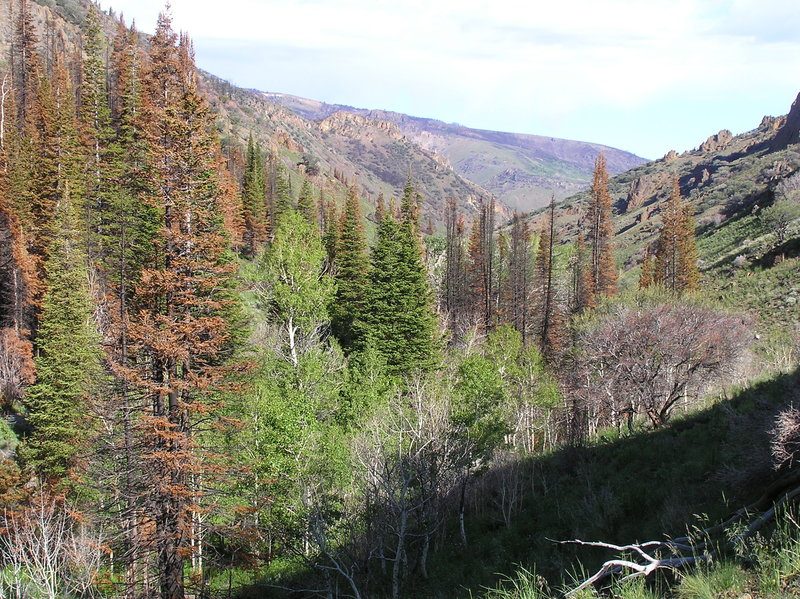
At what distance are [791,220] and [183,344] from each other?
194 ft

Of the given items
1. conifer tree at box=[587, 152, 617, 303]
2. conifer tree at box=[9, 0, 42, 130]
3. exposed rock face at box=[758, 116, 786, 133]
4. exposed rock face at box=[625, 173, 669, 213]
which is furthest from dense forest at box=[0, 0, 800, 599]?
exposed rock face at box=[758, 116, 786, 133]

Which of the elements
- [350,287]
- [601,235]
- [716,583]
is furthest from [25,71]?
[716,583]

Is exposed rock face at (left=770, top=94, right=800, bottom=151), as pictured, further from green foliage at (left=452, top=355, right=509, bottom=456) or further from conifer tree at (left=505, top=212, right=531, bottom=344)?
green foliage at (left=452, top=355, right=509, bottom=456)

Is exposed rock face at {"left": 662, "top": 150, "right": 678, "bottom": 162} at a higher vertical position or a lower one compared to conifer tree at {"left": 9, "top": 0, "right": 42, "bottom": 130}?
higher

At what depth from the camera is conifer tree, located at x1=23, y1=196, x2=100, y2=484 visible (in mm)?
25672

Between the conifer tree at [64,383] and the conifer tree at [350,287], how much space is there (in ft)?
49.7

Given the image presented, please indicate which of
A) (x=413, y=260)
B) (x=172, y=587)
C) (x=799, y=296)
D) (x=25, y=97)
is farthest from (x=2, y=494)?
(x=25, y=97)

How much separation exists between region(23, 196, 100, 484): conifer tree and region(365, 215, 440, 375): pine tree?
1584 centimetres

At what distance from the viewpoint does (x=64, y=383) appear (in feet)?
87.6

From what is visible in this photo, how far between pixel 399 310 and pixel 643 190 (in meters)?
151

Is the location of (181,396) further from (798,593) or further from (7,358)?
(7,358)

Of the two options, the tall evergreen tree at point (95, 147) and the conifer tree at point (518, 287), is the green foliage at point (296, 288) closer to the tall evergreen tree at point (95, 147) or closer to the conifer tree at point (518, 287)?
the tall evergreen tree at point (95, 147)

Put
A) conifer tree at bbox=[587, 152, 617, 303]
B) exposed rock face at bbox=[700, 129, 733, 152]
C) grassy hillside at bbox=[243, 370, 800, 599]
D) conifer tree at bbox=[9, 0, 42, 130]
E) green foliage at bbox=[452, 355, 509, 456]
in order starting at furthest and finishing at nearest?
exposed rock face at bbox=[700, 129, 733, 152] < conifer tree at bbox=[9, 0, 42, 130] < conifer tree at bbox=[587, 152, 617, 303] < green foliage at bbox=[452, 355, 509, 456] < grassy hillside at bbox=[243, 370, 800, 599]

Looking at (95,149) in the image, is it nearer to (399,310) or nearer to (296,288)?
(296,288)
